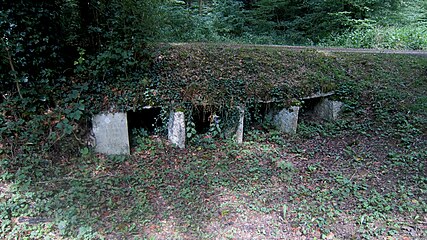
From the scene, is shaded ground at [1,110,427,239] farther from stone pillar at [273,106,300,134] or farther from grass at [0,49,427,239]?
stone pillar at [273,106,300,134]

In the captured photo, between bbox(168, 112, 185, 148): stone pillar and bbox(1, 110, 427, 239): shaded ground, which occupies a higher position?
bbox(168, 112, 185, 148): stone pillar

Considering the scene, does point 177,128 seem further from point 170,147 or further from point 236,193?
point 236,193

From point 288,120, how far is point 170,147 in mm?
2329

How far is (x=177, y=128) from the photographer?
464 centimetres

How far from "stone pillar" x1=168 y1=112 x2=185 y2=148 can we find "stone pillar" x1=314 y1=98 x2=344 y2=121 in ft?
10.3

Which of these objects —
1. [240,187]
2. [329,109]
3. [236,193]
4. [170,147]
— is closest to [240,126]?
[170,147]

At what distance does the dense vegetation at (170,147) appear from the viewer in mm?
3256

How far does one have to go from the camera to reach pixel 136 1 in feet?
14.8

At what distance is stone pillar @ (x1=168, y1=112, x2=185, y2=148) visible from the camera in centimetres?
461

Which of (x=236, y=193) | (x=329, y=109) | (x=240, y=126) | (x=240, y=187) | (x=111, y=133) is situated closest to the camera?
(x=236, y=193)

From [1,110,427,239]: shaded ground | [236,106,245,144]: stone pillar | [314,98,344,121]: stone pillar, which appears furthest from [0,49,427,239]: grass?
[314,98,344,121]: stone pillar

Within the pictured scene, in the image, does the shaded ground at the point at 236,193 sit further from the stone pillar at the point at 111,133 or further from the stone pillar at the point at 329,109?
the stone pillar at the point at 329,109

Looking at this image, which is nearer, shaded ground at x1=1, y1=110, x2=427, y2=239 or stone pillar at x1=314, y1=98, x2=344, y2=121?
shaded ground at x1=1, y1=110, x2=427, y2=239

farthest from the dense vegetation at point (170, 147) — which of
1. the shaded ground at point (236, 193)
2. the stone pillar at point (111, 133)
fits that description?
the stone pillar at point (111, 133)
